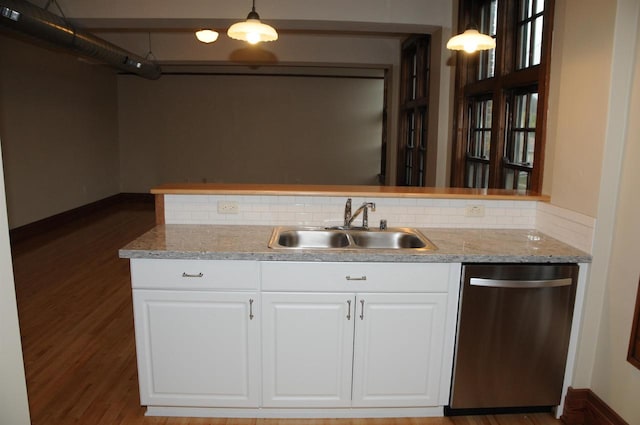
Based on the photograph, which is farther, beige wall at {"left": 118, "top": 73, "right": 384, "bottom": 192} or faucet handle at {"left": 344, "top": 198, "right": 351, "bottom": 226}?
beige wall at {"left": 118, "top": 73, "right": 384, "bottom": 192}

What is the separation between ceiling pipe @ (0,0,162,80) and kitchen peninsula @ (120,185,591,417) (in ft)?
8.11

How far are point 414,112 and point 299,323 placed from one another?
4212 mm

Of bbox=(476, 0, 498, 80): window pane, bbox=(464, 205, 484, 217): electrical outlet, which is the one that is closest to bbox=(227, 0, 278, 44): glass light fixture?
bbox=(464, 205, 484, 217): electrical outlet

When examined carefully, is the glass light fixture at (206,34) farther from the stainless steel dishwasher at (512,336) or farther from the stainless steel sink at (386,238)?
the stainless steel dishwasher at (512,336)

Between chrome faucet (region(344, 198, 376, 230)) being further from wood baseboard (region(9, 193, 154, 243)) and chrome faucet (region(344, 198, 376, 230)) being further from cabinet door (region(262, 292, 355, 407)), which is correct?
wood baseboard (region(9, 193, 154, 243))

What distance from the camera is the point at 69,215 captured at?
729 centimetres

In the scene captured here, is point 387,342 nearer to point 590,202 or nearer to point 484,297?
point 484,297

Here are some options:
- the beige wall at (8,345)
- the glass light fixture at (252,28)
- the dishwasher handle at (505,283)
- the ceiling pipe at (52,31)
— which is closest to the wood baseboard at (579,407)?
the dishwasher handle at (505,283)

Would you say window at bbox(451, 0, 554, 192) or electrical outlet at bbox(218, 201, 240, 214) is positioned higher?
window at bbox(451, 0, 554, 192)

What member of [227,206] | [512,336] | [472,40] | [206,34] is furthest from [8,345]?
[206,34]

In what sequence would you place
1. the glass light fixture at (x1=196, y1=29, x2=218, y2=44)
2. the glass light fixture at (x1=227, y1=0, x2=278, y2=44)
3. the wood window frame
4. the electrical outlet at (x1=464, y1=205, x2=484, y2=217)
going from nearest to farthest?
the wood window frame < the electrical outlet at (x1=464, y1=205, x2=484, y2=217) < the glass light fixture at (x1=227, y1=0, x2=278, y2=44) < the glass light fixture at (x1=196, y1=29, x2=218, y2=44)

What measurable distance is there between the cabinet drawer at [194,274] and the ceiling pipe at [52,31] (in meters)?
2.68

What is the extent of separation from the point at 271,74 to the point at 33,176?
15.2 feet

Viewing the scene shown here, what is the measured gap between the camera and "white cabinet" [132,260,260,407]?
7.20 feet
